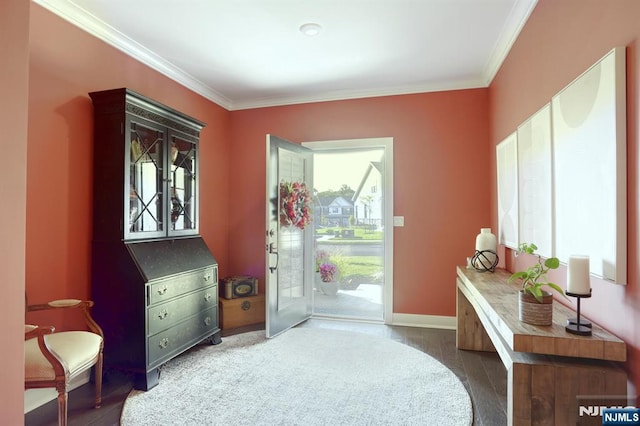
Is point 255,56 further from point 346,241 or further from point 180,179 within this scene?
point 346,241

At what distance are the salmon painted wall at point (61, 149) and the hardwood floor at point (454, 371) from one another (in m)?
0.56

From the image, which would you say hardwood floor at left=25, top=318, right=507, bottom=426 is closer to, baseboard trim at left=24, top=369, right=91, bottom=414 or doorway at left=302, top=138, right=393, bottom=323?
baseboard trim at left=24, top=369, right=91, bottom=414

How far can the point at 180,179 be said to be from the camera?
10.3ft

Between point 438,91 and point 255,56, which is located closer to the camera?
point 255,56

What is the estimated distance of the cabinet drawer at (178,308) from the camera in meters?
2.47

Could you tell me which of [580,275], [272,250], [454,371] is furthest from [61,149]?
[454,371]

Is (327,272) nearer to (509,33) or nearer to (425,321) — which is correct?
(425,321)

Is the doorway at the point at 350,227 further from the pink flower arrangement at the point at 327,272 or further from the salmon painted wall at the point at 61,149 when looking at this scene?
the salmon painted wall at the point at 61,149

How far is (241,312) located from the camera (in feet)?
12.5

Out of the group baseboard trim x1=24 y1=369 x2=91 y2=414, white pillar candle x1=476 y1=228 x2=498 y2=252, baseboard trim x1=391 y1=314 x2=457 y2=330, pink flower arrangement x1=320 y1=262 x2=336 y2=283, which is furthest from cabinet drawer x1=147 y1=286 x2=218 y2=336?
white pillar candle x1=476 y1=228 x2=498 y2=252

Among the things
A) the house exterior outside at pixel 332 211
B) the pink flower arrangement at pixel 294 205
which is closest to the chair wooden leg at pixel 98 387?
the pink flower arrangement at pixel 294 205

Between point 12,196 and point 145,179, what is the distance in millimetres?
1388

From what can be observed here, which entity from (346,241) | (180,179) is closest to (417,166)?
(346,241)

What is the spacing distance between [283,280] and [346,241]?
989mm
